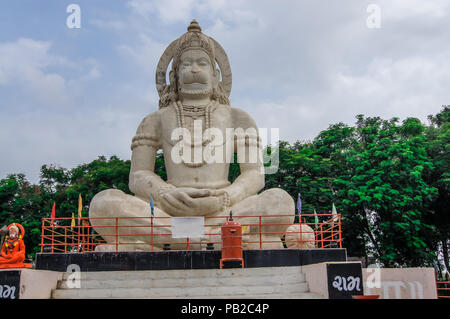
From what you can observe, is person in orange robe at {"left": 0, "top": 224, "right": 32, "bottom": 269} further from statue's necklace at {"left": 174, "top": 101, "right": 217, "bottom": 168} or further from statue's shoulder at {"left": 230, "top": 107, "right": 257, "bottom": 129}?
statue's shoulder at {"left": 230, "top": 107, "right": 257, "bottom": 129}

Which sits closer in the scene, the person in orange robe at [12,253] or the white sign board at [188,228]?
the white sign board at [188,228]

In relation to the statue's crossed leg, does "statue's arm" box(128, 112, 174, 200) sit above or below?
above

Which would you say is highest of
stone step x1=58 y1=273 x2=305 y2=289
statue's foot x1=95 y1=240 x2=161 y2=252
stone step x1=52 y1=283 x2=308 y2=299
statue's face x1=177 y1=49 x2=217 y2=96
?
statue's face x1=177 y1=49 x2=217 y2=96

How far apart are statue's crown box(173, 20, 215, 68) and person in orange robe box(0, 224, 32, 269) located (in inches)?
246

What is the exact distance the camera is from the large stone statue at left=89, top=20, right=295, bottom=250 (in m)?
10.3

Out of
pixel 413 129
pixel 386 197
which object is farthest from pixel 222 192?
pixel 413 129

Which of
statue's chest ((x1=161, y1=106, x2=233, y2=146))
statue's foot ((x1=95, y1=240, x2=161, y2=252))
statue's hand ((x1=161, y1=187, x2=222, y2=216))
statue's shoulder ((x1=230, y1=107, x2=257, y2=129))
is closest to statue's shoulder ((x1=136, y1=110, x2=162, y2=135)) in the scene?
statue's chest ((x1=161, y1=106, x2=233, y2=146))

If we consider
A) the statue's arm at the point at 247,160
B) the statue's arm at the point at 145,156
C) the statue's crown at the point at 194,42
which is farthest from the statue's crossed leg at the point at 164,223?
the statue's crown at the point at 194,42

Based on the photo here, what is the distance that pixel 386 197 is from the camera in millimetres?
17422

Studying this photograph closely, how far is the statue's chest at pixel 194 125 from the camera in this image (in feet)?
38.7

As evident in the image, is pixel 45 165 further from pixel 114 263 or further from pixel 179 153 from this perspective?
pixel 114 263

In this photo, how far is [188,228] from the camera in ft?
31.0

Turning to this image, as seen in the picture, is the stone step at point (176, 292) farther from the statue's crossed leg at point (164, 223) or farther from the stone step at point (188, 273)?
the statue's crossed leg at point (164, 223)

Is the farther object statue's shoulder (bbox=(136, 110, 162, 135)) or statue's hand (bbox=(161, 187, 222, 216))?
statue's shoulder (bbox=(136, 110, 162, 135))
